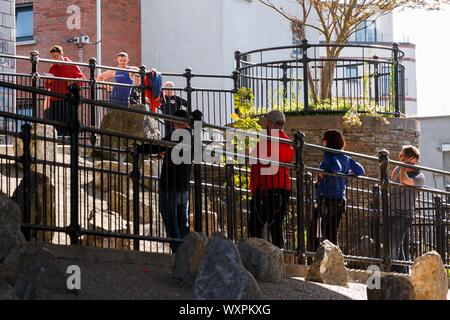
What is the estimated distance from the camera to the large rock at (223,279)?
8.44m

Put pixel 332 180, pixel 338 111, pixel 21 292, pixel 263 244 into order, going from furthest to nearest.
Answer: pixel 338 111
pixel 332 180
pixel 263 244
pixel 21 292

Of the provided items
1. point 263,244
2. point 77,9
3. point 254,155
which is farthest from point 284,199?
point 77,9

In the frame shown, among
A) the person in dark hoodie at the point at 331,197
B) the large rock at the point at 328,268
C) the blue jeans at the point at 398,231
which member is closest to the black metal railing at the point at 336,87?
the blue jeans at the point at 398,231

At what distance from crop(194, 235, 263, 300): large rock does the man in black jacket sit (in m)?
2.63

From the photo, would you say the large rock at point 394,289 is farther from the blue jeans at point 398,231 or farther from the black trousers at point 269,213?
the blue jeans at point 398,231

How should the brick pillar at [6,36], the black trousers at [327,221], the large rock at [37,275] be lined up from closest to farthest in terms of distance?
1. the large rock at [37,275]
2. the black trousers at [327,221]
3. the brick pillar at [6,36]

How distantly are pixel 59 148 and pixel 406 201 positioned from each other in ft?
17.1

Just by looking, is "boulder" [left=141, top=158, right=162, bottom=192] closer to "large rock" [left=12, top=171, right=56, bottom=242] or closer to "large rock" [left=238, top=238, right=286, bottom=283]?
"large rock" [left=12, top=171, right=56, bottom=242]

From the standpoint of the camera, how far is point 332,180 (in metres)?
13.4

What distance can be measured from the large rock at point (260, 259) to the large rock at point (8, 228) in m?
2.22

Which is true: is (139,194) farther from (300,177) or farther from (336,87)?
(336,87)

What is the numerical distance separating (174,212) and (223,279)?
2.99 m

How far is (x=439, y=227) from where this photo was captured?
15.9 metres
